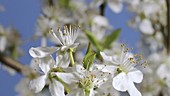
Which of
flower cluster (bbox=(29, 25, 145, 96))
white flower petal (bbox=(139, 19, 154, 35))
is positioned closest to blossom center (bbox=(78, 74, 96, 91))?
flower cluster (bbox=(29, 25, 145, 96))

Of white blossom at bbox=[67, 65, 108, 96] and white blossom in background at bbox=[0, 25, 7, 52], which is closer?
white blossom at bbox=[67, 65, 108, 96]

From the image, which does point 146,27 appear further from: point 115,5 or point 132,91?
point 132,91

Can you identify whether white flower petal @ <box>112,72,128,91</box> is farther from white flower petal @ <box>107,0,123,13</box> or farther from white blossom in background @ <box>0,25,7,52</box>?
white blossom in background @ <box>0,25,7,52</box>

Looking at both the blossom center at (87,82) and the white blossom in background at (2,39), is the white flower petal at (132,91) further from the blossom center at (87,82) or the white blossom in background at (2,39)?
the white blossom in background at (2,39)

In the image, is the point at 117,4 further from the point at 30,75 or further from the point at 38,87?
the point at 38,87

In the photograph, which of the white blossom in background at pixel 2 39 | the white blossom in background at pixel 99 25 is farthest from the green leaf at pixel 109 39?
the white blossom in background at pixel 2 39

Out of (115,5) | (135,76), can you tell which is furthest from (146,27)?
(135,76)
